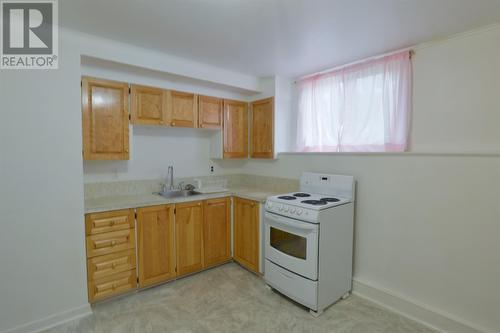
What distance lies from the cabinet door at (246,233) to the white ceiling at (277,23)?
1.79 metres

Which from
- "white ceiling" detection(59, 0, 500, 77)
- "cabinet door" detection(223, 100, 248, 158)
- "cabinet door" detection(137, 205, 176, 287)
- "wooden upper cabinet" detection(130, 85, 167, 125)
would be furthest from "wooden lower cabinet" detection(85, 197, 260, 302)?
"white ceiling" detection(59, 0, 500, 77)

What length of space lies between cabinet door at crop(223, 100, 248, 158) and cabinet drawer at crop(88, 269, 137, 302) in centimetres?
187

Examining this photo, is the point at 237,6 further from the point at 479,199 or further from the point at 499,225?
the point at 499,225

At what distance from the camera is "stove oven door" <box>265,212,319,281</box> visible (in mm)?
2160

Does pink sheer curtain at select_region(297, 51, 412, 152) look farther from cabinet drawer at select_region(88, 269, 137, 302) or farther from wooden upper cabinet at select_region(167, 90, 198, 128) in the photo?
cabinet drawer at select_region(88, 269, 137, 302)

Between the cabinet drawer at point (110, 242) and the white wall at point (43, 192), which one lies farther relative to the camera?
the cabinet drawer at point (110, 242)

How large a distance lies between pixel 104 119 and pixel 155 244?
4.66ft

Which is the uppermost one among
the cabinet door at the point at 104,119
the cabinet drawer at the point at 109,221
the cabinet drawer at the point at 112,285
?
the cabinet door at the point at 104,119

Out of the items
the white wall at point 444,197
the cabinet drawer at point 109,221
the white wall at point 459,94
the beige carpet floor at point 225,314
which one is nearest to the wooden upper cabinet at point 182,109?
the cabinet drawer at point 109,221

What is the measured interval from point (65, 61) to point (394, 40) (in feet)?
9.77

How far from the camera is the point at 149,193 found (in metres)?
3.04

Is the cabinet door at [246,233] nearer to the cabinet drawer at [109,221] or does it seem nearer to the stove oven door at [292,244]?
the stove oven door at [292,244]

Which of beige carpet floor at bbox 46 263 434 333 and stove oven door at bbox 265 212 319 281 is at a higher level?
stove oven door at bbox 265 212 319 281

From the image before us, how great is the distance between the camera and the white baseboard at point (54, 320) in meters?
1.95
